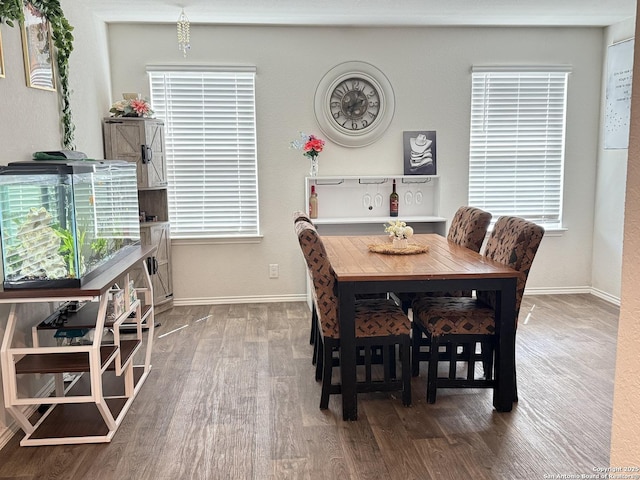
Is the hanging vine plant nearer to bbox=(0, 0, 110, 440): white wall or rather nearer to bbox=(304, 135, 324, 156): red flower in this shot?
bbox=(0, 0, 110, 440): white wall

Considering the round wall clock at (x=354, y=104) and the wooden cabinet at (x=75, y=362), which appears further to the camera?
the round wall clock at (x=354, y=104)

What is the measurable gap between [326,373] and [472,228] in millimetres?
1474

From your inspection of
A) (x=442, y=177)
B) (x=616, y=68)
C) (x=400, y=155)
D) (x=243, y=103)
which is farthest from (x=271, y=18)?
(x=616, y=68)

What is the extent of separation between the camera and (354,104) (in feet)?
16.4

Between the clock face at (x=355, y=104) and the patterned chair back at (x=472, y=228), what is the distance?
1622mm

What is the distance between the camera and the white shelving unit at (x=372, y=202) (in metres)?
4.99

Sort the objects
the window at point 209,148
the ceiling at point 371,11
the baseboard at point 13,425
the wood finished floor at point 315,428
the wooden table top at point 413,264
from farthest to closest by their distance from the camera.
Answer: the window at point 209,148 → the ceiling at point 371,11 → the wooden table top at point 413,264 → the baseboard at point 13,425 → the wood finished floor at point 315,428

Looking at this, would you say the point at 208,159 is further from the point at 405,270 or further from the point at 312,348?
the point at 405,270

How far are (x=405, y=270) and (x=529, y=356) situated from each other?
1.46 m

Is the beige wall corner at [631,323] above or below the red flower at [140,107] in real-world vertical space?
below

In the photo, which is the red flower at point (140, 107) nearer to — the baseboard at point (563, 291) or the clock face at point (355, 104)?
the clock face at point (355, 104)

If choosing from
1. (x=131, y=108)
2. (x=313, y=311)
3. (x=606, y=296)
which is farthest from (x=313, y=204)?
(x=606, y=296)

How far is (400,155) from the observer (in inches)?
203

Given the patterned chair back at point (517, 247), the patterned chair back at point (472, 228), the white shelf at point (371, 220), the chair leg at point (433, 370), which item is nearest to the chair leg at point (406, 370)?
the chair leg at point (433, 370)
